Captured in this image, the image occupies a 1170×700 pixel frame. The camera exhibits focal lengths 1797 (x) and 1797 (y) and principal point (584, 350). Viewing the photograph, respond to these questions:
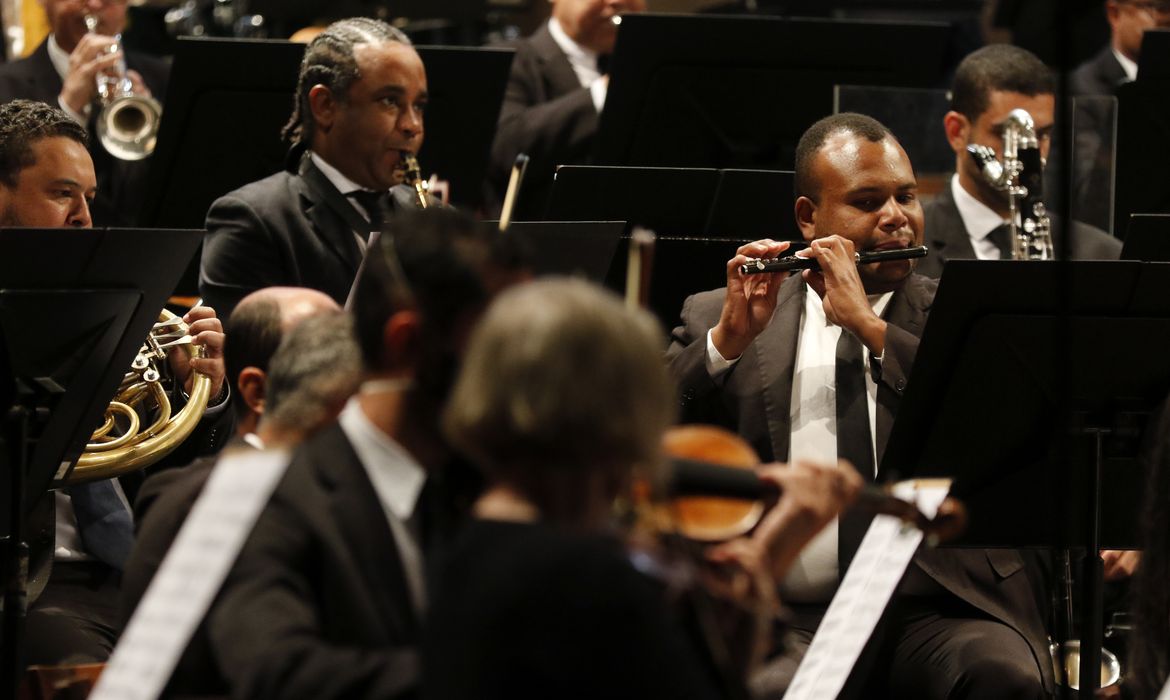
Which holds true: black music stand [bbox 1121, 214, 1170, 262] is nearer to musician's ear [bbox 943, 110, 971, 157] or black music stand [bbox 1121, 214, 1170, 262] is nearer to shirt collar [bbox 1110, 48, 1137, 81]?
musician's ear [bbox 943, 110, 971, 157]

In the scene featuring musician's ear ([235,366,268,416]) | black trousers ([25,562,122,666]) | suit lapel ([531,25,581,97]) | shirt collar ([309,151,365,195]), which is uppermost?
suit lapel ([531,25,581,97])

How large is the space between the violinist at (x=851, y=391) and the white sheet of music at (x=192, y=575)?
6.03ft

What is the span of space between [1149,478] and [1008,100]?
277 centimetres

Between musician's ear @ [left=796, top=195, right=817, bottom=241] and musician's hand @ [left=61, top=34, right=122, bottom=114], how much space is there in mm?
2226

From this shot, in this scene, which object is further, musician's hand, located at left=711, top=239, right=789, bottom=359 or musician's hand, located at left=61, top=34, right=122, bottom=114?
musician's hand, located at left=61, top=34, right=122, bottom=114

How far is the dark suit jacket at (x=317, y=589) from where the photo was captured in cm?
212

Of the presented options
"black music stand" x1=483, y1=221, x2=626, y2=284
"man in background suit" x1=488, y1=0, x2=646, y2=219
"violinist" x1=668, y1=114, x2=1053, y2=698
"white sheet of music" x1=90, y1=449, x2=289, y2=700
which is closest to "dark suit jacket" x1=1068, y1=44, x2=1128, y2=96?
"man in background suit" x1=488, y1=0, x2=646, y2=219

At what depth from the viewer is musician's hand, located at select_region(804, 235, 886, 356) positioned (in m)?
3.89

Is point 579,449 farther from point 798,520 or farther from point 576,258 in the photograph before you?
point 576,258

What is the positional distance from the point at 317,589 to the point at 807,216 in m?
2.32

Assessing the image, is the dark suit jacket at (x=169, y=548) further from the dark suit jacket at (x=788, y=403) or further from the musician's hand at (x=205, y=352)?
the dark suit jacket at (x=788, y=403)

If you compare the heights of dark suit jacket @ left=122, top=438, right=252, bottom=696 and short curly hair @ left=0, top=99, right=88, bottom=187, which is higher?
short curly hair @ left=0, top=99, right=88, bottom=187

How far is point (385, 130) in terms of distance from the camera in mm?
4586

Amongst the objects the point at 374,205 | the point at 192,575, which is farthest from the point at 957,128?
the point at 192,575
